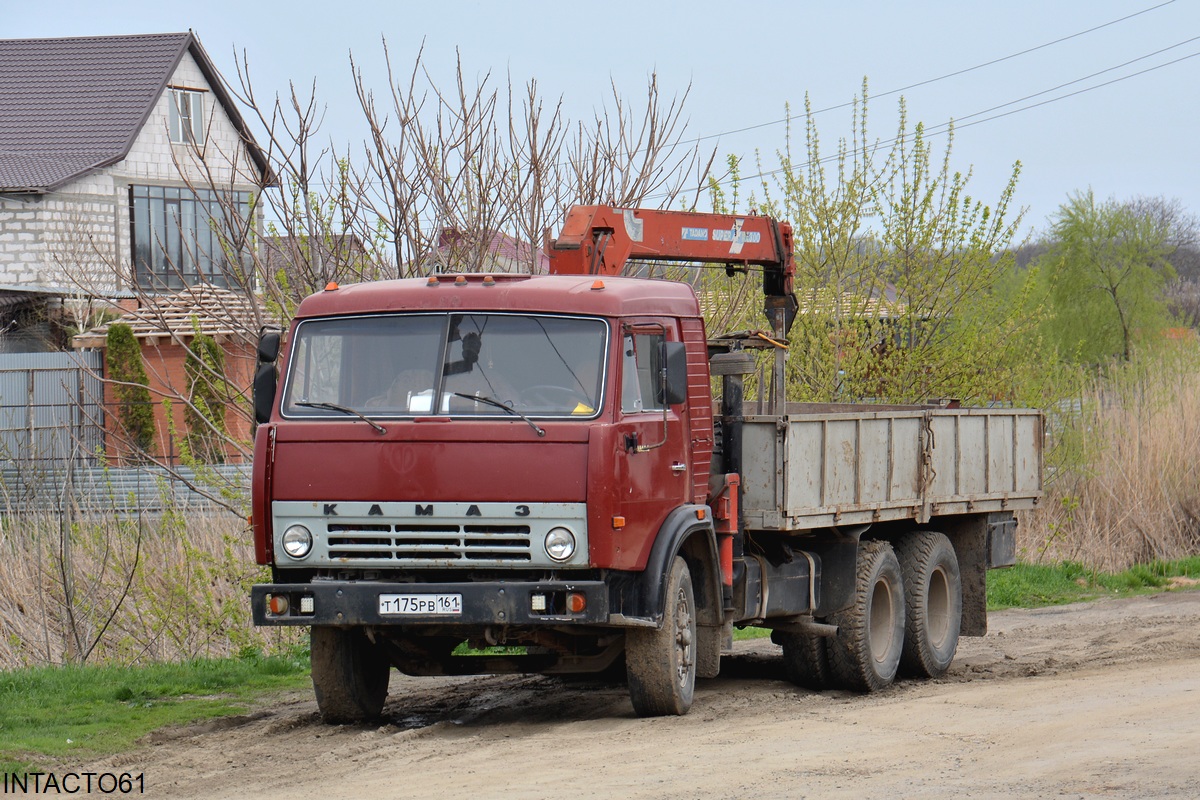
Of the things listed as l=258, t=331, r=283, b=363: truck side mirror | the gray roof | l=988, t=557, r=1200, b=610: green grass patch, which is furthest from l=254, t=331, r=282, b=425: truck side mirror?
the gray roof

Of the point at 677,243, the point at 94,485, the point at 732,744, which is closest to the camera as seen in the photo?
the point at 732,744

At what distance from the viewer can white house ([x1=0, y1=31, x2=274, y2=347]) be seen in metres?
37.7

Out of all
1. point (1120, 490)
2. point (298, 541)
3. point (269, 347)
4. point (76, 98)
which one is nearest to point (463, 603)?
point (298, 541)

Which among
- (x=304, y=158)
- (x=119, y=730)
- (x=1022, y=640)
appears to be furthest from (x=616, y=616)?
(x=1022, y=640)

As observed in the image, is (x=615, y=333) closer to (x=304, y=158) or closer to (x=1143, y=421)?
(x=304, y=158)

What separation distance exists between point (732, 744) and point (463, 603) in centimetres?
161

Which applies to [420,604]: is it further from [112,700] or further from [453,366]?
[112,700]

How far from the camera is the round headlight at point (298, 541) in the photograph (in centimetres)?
866

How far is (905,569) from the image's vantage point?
12.1 meters

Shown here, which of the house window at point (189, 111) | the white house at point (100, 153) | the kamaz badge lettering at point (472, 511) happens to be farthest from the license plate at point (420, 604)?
the house window at point (189, 111)

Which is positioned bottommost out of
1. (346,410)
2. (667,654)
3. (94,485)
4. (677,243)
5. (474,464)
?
(667,654)

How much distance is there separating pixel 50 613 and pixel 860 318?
1012 cm

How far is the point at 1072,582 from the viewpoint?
19.6m

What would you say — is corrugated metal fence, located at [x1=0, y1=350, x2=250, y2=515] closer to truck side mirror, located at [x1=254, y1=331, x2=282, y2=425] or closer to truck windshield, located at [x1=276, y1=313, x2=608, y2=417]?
truck side mirror, located at [x1=254, y1=331, x2=282, y2=425]
